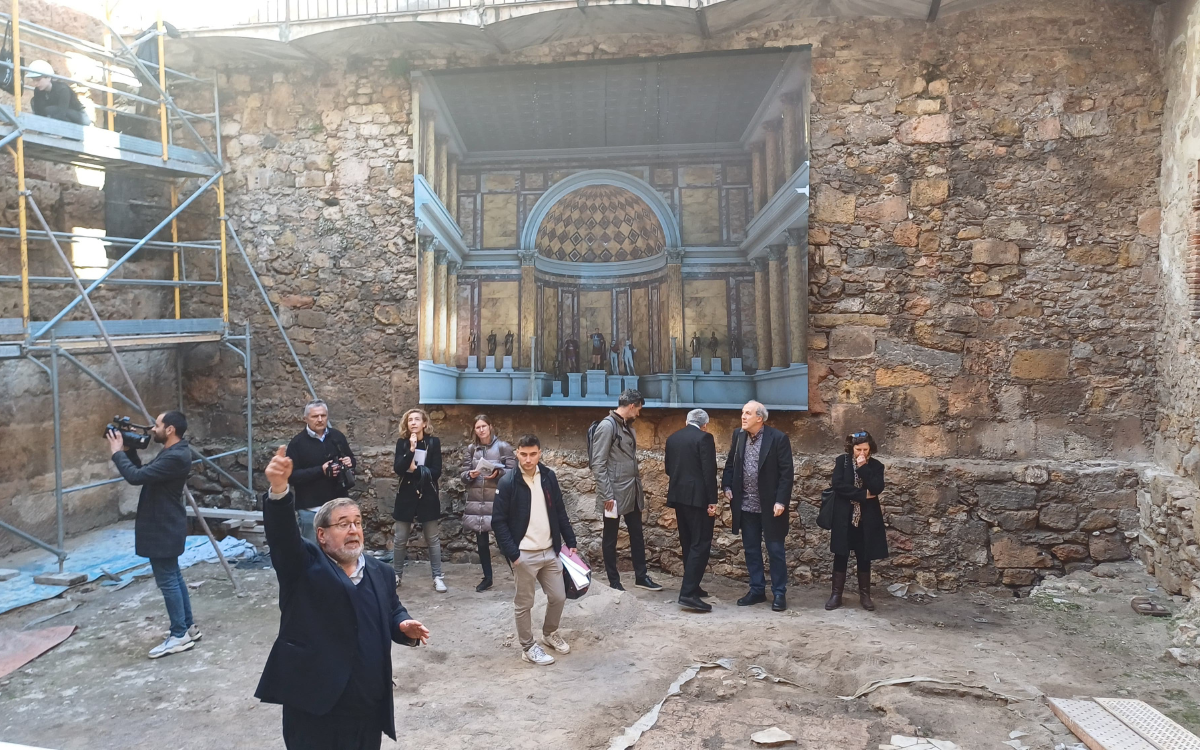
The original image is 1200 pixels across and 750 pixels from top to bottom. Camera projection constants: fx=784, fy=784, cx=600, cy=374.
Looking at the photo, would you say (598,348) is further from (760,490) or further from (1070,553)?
(1070,553)

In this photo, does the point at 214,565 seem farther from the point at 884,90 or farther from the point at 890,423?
the point at 884,90

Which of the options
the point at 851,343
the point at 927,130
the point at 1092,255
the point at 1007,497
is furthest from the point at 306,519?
the point at 1092,255

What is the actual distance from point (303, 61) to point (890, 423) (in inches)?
238

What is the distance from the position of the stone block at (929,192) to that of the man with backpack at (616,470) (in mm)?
2814

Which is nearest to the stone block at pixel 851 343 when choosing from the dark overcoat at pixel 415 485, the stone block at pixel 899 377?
the stone block at pixel 899 377

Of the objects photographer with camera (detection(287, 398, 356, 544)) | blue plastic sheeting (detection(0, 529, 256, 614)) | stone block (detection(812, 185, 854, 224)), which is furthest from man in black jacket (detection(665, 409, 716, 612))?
blue plastic sheeting (detection(0, 529, 256, 614))

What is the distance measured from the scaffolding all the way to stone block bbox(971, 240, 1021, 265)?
583 cm

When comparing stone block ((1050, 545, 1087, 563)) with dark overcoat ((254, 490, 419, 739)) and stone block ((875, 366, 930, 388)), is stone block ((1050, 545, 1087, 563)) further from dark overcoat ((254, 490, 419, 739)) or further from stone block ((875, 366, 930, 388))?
dark overcoat ((254, 490, 419, 739))

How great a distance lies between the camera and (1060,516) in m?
6.10

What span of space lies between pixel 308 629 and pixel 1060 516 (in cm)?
576

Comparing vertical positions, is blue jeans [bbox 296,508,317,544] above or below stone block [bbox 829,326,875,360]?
below

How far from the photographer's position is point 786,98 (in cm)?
638

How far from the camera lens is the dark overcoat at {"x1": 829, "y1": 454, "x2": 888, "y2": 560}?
5.50 meters

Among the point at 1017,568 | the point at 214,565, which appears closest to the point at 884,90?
the point at 1017,568
